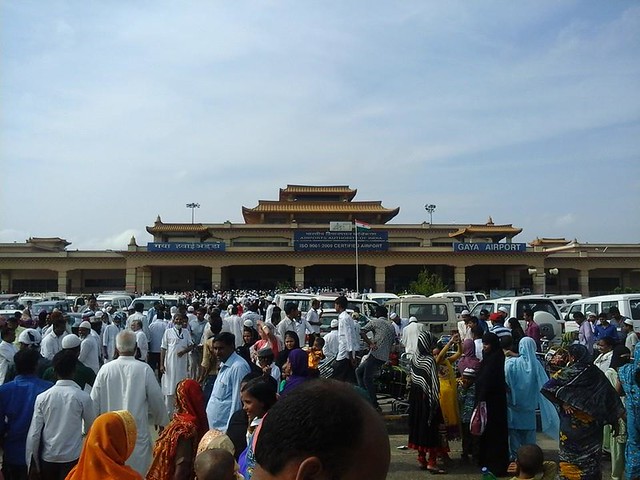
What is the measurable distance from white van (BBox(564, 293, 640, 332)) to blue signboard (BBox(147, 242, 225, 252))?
29683 millimetres

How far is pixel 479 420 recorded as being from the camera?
609cm

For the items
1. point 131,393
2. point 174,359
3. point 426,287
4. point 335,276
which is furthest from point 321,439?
point 335,276

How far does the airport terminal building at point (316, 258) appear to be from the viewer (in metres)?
42.2

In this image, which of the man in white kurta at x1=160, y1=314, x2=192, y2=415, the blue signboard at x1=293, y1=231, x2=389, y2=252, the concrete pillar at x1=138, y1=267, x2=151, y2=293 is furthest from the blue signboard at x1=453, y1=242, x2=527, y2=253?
the man in white kurta at x1=160, y1=314, x2=192, y2=415

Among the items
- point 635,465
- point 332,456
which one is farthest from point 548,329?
point 332,456

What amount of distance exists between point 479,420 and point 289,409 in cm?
545

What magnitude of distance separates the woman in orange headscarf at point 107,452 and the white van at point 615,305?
45.0 feet

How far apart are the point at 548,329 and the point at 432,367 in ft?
28.2

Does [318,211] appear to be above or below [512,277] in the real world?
above

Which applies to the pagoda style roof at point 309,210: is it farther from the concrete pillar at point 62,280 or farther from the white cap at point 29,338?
the white cap at point 29,338

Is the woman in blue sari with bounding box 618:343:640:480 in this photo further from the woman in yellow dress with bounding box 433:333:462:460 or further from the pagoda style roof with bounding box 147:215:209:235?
Result: the pagoda style roof with bounding box 147:215:209:235

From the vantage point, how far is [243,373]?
4.96 metres

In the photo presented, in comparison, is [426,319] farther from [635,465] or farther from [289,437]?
[289,437]

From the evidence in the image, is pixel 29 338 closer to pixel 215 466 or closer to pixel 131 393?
pixel 131 393
